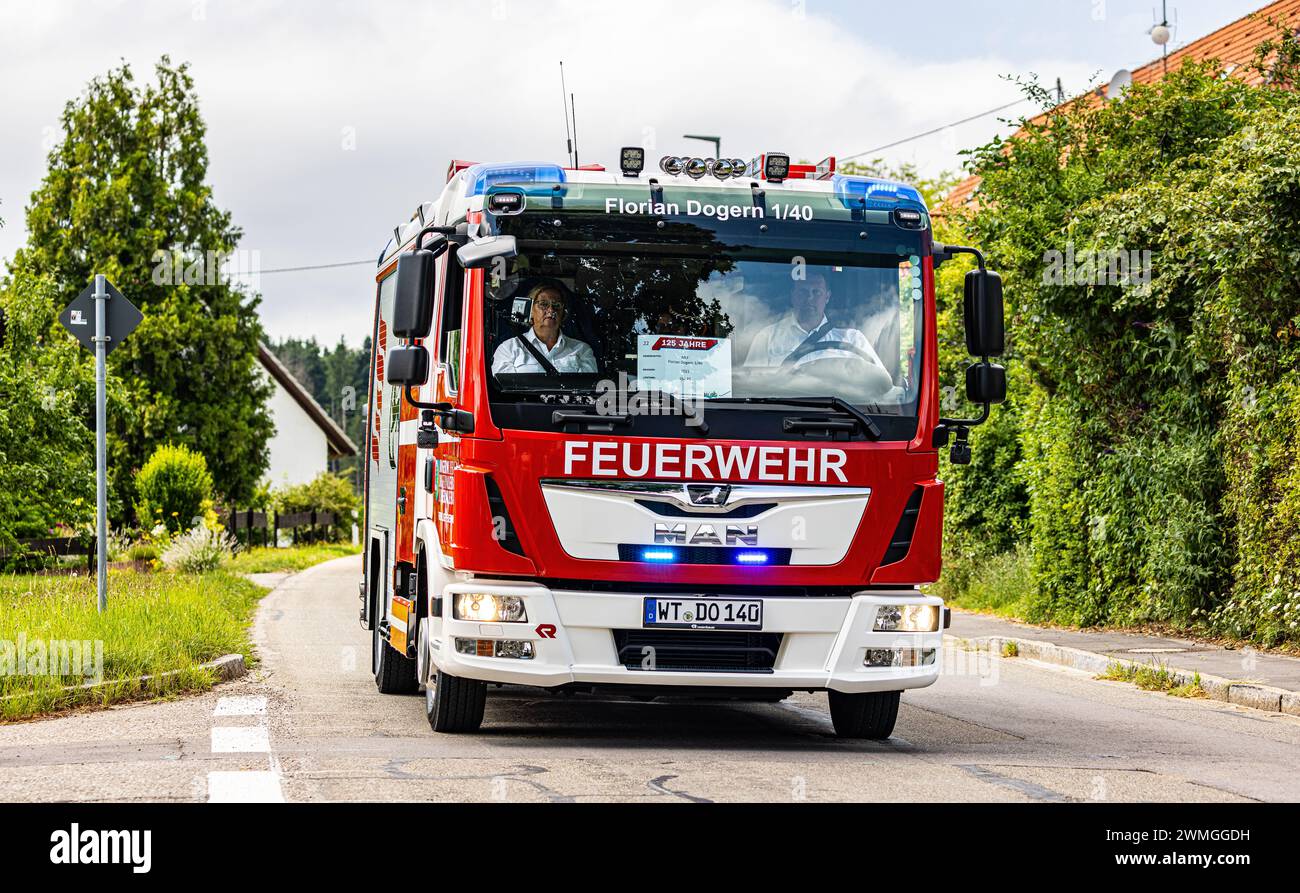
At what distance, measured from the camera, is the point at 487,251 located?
8.95m

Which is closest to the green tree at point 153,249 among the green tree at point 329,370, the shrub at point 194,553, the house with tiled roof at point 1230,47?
the shrub at point 194,553

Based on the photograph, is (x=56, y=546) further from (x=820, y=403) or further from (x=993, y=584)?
(x=820, y=403)

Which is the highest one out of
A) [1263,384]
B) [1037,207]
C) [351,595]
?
[1037,207]

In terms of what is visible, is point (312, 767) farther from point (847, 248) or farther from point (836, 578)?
point (847, 248)

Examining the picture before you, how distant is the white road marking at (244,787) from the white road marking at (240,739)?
2.88 feet

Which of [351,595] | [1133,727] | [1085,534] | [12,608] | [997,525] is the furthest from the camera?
[351,595]

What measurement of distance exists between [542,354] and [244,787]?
2.84 meters

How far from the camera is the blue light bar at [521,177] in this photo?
9133 mm

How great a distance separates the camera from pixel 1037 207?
18.6 metres

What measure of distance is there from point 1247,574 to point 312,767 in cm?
1021

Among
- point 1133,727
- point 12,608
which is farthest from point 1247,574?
point 12,608

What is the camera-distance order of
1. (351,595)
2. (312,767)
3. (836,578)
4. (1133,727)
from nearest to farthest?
(312,767), (836,578), (1133,727), (351,595)

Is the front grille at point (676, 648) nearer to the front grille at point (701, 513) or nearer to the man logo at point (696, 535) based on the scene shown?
the man logo at point (696, 535)
